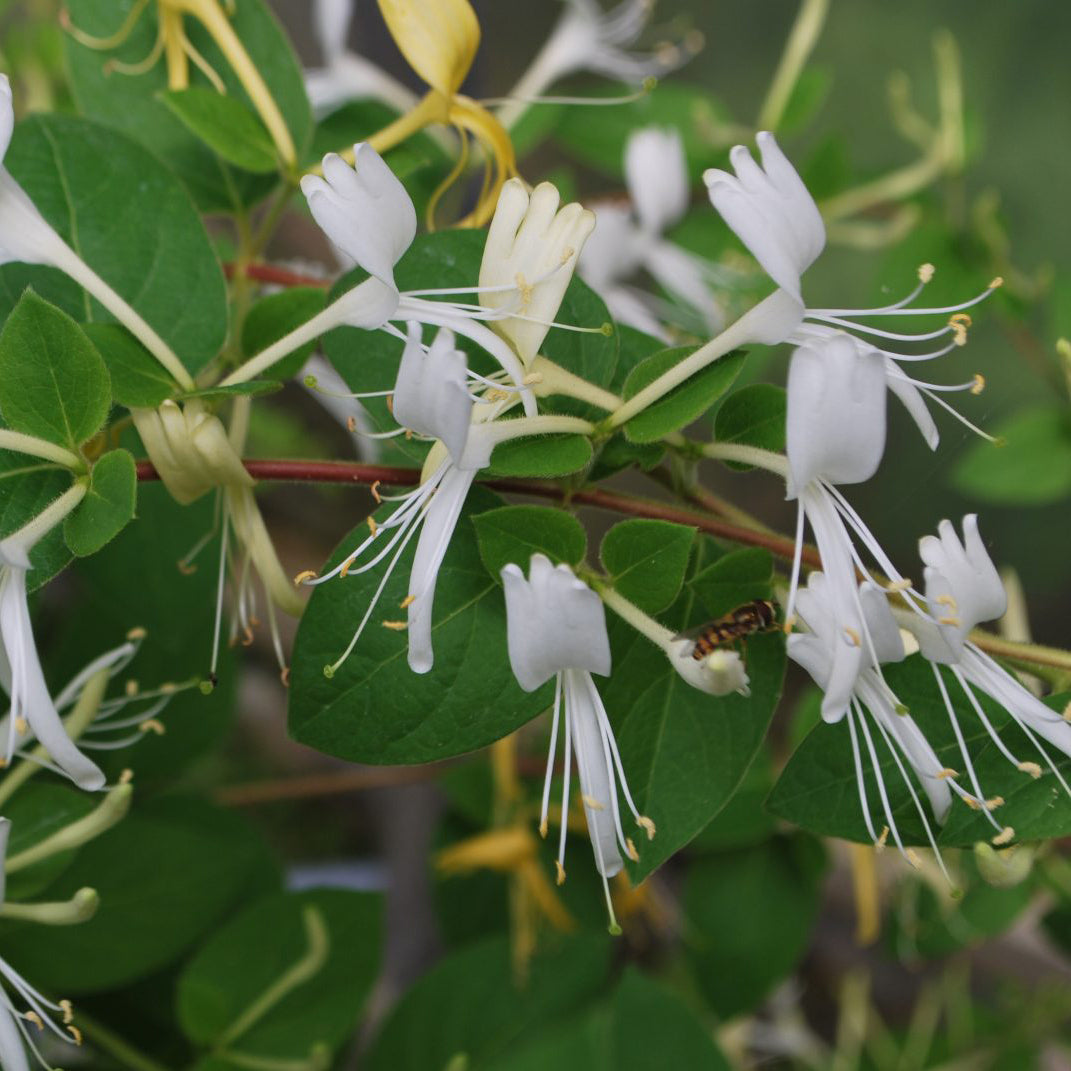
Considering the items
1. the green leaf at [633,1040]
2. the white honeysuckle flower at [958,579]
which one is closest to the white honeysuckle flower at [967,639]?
the white honeysuckle flower at [958,579]

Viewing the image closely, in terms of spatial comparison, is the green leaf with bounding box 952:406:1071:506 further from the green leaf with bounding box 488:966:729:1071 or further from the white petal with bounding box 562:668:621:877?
the white petal with bounding box 562:668:621:877

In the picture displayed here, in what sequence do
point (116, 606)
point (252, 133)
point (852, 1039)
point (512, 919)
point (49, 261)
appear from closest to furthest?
point (49, 261) → point (252, 133) → point (116, 606) → point (512, 919) → point (852, 1039)

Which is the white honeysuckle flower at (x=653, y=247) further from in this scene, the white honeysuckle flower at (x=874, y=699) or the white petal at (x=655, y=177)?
the white honeysuckle flower at (x=874, y=699)

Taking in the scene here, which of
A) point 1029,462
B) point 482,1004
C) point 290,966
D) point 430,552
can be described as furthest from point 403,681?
point 1029,462

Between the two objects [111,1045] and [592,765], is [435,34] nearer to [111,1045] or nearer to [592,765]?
[592,765]

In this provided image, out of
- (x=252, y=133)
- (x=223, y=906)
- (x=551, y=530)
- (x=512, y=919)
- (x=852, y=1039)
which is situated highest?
(x=252, y=133)

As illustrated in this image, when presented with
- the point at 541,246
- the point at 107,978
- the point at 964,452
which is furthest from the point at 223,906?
the point at 964,452

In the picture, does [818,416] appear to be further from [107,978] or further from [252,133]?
[107,978]
